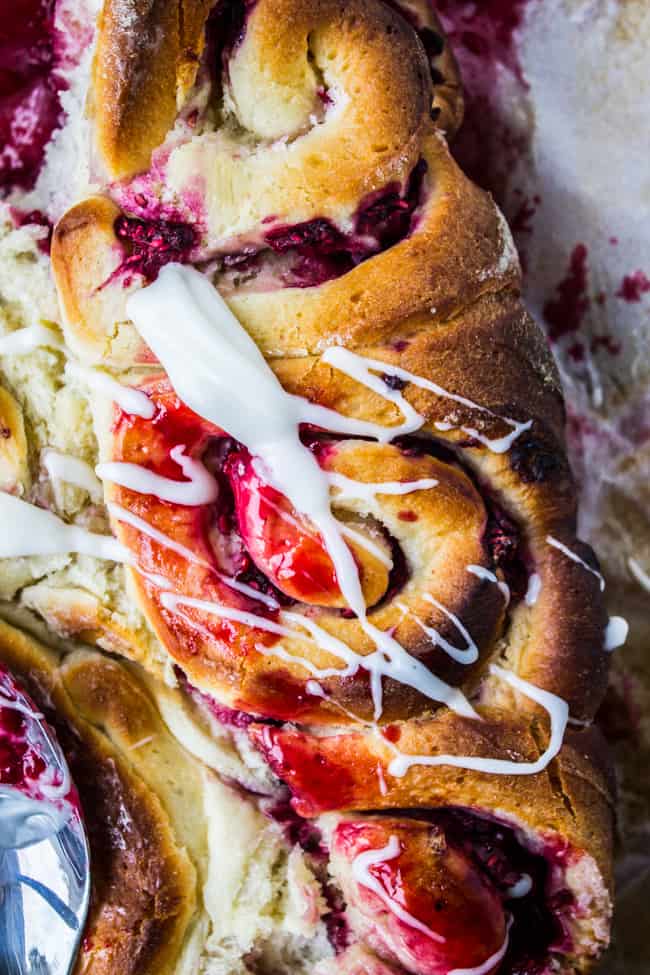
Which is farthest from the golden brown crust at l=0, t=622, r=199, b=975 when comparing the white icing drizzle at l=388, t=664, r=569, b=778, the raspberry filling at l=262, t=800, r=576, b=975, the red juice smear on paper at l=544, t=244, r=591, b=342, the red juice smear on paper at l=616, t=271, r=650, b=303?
the red juice smear on paper at l=616, t=271, r=650, b=303

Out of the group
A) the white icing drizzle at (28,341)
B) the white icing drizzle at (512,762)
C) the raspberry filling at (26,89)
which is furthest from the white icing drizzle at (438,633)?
the raspberry filling at (26,89)

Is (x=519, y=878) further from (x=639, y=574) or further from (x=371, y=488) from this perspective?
(x=639, y=574)

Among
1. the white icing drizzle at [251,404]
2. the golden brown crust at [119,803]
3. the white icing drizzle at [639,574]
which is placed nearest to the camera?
the white icing drizzle at [251,404]

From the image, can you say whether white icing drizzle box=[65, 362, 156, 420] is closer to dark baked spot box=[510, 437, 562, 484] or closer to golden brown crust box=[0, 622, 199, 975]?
golden brown crust box=[0, 622, 199, 975]

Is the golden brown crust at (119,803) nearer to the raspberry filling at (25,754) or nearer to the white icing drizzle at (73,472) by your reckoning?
the raspberry filling at (25,754)

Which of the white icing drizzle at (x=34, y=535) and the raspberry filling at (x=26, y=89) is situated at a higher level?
the raspberry filling at (x=26, y=89)

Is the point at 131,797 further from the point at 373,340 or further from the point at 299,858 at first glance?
the point at 373,340

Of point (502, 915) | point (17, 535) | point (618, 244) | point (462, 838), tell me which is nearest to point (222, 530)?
point (17, 535)

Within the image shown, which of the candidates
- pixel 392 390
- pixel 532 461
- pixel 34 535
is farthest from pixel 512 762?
pixel 34 535
